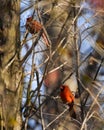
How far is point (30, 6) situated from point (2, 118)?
0.92 metres

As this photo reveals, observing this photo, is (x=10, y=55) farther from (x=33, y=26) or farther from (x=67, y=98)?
(x=67, y=98)

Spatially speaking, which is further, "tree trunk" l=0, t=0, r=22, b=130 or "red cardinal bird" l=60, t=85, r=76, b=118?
"red cardinal bird" l=60, t=85, r=76, b=118

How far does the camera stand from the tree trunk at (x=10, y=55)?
4.05 m

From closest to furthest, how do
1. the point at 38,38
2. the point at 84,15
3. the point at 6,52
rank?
the point at 38,38 → the point at 6,52 → the point at 84,15

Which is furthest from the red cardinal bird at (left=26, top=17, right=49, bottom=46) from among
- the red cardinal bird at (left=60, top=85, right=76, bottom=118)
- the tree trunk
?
the red cardinal bird at (left=60, top=85, right=76, bottom=118)

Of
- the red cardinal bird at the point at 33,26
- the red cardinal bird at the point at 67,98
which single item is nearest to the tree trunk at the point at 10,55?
the red cardinal bird at the point at 33,26

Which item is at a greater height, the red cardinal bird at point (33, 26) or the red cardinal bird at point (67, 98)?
the red cardinal bird at point (33, 26)

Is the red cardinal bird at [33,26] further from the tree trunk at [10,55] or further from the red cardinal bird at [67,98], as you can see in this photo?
the red cardinal bird at [67,98]

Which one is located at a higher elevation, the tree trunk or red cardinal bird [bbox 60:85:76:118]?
the tree trunk

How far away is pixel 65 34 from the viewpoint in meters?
4.04

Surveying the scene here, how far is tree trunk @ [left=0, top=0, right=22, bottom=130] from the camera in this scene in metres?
4.05

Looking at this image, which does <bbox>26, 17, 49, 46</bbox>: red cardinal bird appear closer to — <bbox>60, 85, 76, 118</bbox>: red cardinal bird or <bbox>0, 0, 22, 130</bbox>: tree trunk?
<bbox>0, 0, 22, 130</bbox>: tree trunk

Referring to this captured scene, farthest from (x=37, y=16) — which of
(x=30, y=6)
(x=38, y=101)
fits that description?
(x=38, y=101)

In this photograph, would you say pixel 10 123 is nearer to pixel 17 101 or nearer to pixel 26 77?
pixel 17 101
